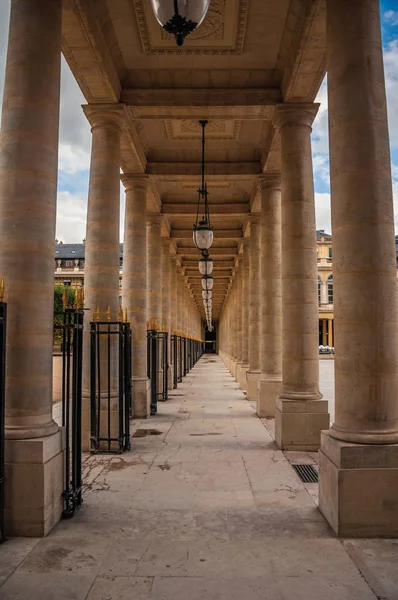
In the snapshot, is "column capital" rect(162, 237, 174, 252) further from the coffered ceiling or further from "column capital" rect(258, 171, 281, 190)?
"column capital" rect(258, 171, 281, 190)

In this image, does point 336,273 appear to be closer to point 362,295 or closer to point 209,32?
point 362,295

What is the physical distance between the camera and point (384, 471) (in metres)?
5.48

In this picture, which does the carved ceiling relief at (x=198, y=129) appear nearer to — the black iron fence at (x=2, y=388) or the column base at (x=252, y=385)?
the column base at (x=252, y=385)

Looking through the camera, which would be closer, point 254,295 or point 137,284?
point 137,284

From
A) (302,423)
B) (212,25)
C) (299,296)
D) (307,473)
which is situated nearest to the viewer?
(307,473)

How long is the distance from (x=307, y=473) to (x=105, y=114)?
829cm

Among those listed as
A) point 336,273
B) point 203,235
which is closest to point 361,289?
point 336,273

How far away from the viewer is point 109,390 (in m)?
9.29

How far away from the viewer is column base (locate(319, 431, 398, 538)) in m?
5.42

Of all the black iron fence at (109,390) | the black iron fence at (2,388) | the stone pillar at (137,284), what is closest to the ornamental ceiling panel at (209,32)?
the stone pillar at (137,284)

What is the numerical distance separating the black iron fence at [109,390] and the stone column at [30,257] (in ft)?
10.0

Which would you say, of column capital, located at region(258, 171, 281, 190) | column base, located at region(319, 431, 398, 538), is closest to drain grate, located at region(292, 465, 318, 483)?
column base, located at region(319, 431, 398, 538)

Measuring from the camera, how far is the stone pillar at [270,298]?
13.8 metres

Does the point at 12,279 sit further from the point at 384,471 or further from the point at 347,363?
the point at 384,471
